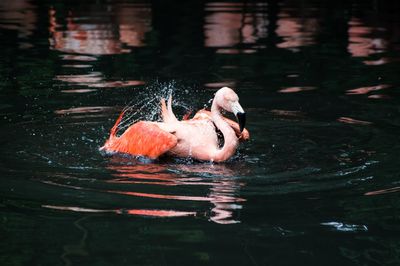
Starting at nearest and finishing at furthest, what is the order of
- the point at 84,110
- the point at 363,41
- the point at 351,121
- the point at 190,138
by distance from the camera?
the point at 190,138, the point at 351,121, the point at 84,110, the point at 363,41

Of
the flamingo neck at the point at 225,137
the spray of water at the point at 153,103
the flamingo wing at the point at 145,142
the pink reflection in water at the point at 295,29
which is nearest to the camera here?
the flamingo wing at the point at 145,142

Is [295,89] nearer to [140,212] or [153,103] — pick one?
[153,103]

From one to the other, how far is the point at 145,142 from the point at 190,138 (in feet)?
1.33

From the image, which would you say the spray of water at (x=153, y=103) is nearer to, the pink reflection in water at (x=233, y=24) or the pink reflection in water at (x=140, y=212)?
the pink reflection in water at (x=140, y=212)

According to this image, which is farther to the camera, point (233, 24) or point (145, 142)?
point (233, 24)

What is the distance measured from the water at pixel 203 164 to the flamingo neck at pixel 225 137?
0.12 metres

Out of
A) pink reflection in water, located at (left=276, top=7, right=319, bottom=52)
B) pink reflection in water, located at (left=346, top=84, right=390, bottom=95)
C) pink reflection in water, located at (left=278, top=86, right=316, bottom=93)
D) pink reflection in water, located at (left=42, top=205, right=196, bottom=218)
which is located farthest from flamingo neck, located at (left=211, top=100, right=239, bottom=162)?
pink reflection in water, located at (left=276, top=7, right=319, bottom=52)

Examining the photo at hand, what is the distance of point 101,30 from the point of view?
55.8 ft

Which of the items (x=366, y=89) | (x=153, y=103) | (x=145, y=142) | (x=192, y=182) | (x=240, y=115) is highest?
(x=240, y=115)

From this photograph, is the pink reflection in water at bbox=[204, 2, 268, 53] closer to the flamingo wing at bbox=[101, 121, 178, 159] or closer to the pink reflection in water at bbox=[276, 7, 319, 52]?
the pink reflection in water at bbox=[276, 7, 319, 52]

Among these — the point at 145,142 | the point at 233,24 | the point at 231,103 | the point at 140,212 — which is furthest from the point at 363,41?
the point at 140,212

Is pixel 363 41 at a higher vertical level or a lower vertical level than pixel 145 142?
lower

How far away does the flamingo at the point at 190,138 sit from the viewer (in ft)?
25.0

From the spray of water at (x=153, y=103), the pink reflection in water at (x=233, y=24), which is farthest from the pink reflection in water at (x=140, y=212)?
the pink reflection in water at (x=233, y=24)
